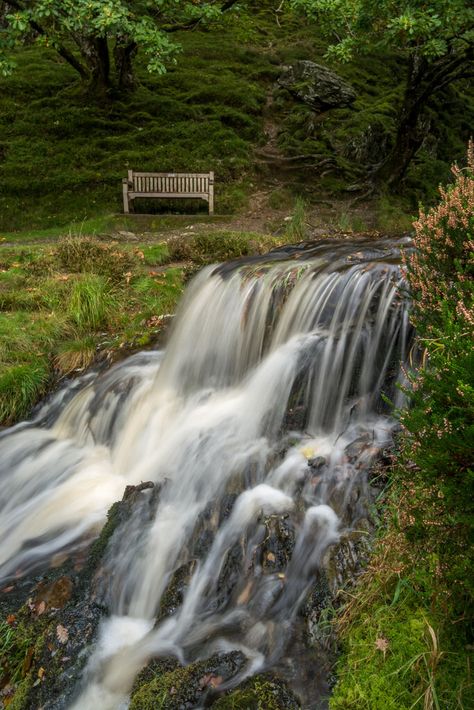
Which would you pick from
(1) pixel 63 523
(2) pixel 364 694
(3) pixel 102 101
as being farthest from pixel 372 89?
(2) pixel 364 694

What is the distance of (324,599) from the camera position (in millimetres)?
3195

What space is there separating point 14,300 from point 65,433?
2763 millimetres

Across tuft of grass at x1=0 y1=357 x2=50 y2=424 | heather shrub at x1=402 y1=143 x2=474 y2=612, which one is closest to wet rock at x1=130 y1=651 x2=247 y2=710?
heather shrub at x1=402 y1=143 x2=474 y2=612

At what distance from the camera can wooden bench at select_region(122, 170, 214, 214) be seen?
12180 mm

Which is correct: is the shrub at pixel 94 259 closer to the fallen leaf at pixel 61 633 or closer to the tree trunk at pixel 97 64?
the fallen leaf at pixel 61 633

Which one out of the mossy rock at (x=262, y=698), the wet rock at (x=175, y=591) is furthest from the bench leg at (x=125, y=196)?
the mossy rock at (x=262, y=698)

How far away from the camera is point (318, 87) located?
16.1 meters

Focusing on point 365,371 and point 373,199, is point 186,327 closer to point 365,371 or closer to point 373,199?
point 365,371

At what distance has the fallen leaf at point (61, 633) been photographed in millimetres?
3482

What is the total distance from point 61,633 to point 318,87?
1623 centimetres

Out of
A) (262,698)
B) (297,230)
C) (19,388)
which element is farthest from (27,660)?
(297,230)

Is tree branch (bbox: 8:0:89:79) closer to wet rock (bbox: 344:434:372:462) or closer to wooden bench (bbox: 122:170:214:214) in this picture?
wooden bench (bbox: 122:170:214:214)

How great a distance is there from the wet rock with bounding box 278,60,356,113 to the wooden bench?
18.9 feet

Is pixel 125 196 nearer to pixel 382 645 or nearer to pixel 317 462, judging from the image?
pixel 317 462
